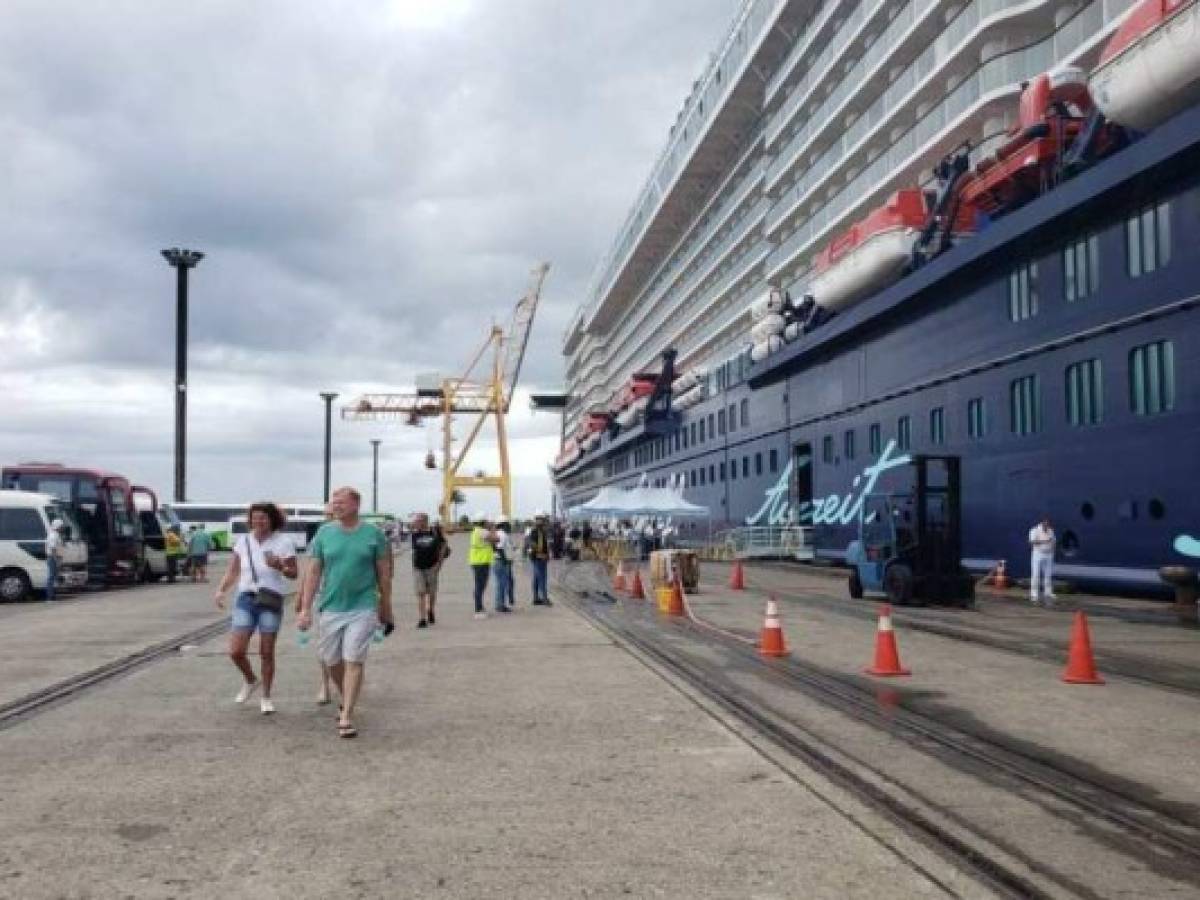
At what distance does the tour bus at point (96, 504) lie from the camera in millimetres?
26266

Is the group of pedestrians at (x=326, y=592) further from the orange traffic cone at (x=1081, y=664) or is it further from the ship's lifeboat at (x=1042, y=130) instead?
the ship's lifeboat at (x=1042, y=130)

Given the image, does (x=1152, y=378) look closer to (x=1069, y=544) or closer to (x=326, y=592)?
(x=1069, y=544)

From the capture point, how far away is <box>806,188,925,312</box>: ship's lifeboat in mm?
27828

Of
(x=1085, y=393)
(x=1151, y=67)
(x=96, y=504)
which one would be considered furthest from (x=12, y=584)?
(x=1151, y=67)

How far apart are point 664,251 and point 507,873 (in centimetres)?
6262

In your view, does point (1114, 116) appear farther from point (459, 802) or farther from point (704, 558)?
point (704, 558)

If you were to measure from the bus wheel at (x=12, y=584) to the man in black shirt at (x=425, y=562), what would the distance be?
35.3 feet

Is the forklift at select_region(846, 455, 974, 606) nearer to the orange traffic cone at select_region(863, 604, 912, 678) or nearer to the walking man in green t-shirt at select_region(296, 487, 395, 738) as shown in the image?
the orange traffic cone at select_region(863, 604, 912, 678)

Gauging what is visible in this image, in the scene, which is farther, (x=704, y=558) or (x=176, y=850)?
(x=704, y=558)

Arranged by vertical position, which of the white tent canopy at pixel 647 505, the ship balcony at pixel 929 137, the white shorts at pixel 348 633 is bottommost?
the white shorts at pixel 348 633

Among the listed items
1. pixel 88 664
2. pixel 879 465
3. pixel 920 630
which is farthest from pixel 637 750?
pixel 879 465

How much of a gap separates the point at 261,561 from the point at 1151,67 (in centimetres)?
1602

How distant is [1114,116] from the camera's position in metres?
19.1

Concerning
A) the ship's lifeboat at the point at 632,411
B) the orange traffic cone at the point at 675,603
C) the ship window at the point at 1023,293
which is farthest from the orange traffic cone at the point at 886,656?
the ship's lifeboat at the point at 632,411
